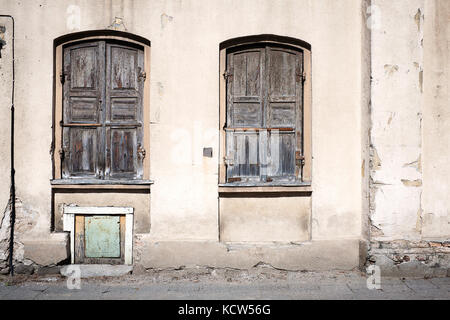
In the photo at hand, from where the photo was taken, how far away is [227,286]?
531 cm

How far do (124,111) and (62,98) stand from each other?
0.88m

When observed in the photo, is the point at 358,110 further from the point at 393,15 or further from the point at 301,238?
the point at 301,238

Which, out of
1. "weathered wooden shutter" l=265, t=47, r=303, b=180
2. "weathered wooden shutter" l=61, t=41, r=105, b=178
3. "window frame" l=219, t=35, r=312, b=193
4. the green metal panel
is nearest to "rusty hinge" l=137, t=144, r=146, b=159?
"weathered wooden shutter" l=61, t=41, r=105, b=178

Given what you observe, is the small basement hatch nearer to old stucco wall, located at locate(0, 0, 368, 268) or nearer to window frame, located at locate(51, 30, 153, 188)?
old stucco wall, located at locate(0, 0, 368, 268)

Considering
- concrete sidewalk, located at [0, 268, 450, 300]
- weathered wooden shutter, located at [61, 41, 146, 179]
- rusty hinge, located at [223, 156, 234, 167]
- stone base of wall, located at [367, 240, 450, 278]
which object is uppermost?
weathered wooden shutter, located at [61, 41, 146, 179]

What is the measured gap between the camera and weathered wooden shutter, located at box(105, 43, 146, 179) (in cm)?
591

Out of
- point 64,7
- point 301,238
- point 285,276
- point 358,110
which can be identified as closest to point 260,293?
point 285,276

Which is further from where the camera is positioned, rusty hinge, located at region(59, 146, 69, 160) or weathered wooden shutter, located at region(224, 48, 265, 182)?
weathered wooden shutter, located at region(224, 48, 265, 182)

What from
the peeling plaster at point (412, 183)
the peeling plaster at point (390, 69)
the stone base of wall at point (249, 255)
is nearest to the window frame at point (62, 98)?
the stone base of wall at point (249, 255)

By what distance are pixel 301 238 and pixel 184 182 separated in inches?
70.8

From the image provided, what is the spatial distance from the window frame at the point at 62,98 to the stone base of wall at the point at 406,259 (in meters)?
3.26

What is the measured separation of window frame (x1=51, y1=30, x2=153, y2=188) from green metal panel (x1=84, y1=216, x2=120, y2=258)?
526 millimetres

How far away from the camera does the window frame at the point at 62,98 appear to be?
5770 mm

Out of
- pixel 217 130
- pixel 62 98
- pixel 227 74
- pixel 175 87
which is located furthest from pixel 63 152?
pixel 227 74
